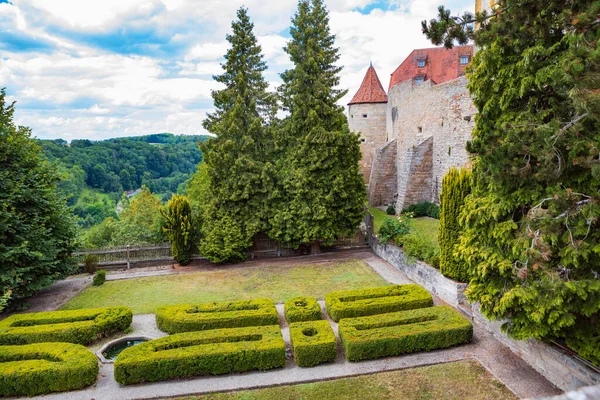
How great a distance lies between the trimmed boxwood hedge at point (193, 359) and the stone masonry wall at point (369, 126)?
21900mm

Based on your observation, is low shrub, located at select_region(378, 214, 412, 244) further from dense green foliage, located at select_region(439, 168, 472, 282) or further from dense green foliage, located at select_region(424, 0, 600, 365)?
dense green foliage, located at select_region(424, 0, 600, 365)

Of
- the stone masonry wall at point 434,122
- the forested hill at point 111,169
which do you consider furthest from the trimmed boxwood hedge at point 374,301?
the forested hill at point 111,169

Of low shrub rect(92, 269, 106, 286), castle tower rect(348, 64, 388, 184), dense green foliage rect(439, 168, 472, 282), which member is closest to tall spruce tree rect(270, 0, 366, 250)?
dense green foliage rect(439, 168, 472, 282)

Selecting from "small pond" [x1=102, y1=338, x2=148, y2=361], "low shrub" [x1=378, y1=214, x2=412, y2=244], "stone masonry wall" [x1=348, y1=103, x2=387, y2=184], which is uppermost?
"stone masonry wall" [x1=348, y1=103, x2=387, y2=184]

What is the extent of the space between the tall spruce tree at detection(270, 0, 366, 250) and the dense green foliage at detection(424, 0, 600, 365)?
8.69 m

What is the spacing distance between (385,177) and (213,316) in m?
18.7

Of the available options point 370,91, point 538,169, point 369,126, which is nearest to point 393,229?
point 538,169

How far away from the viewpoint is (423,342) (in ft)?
26.1

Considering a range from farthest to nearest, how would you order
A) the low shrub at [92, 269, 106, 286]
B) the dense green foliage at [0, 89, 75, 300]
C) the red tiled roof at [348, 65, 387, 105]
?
1. the red tiled roof at [348, 65, 387, 105]
2. the low shrub at [92, 269, 106, 286]
3. the dense green foliage at [0, 89, 75, 300]

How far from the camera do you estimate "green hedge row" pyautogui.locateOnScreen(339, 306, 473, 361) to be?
7.79 metres

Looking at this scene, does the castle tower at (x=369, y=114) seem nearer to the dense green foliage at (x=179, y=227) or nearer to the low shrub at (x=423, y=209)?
the low shrub at (x=423, y=209)

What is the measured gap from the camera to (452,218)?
10266mm

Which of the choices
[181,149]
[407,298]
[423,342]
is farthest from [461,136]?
[181,149]

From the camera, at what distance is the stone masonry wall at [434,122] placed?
18.0 meters
